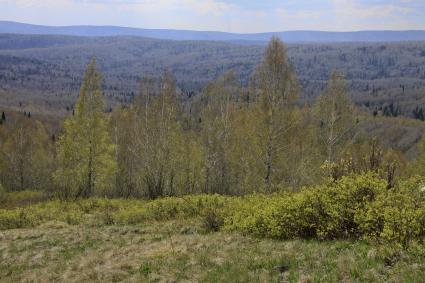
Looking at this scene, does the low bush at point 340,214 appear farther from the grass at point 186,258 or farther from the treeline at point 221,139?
the treeline at point 221,139

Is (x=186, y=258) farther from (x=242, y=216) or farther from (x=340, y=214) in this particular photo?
(x=340, y=214)

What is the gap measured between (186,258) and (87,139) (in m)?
26.1

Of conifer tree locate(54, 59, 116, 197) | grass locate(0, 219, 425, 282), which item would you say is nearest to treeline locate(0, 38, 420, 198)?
conifer tree locate(54, 59, 116, 197)

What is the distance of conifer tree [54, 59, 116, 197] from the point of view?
113 feet

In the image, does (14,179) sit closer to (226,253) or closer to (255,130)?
(255,130)

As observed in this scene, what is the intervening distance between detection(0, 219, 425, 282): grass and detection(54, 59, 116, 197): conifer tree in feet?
64.0

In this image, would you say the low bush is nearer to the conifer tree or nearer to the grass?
the grass

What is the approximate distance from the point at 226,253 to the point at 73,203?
14.4 meters

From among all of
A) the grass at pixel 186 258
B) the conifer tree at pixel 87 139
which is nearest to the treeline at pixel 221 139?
the conifer tree at pixel 87 139

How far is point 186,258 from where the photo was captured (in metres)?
10.2

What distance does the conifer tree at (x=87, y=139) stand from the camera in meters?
34.3

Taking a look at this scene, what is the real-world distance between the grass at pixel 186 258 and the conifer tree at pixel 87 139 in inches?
768

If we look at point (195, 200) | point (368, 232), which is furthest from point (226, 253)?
point (195, 200)

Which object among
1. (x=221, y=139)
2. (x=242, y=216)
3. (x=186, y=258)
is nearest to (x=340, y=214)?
(x=242, y=216)
